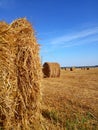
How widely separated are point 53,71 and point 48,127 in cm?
1940

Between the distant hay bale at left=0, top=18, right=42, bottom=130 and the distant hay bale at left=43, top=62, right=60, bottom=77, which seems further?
the distant hay bale at left=43, top=62, right=60, bottom=77

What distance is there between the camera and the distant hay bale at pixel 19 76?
5.75 m

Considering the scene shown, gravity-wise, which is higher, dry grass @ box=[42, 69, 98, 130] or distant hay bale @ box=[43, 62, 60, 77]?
distant hay bale @ box=[43, 62, 60, 77]

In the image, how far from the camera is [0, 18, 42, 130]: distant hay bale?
5.75 metres

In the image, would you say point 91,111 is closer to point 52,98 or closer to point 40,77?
point 40,77

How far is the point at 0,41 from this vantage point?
578 cm

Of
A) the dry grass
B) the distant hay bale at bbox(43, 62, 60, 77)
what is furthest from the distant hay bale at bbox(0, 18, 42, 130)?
the distant hay bale at bbox(43, 62, 60, 77)

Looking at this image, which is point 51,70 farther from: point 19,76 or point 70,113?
point 19,76

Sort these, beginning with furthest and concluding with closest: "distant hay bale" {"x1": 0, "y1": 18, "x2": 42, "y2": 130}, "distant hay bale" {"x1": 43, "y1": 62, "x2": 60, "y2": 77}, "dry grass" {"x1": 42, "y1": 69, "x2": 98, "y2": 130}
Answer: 1. "distant hay bale" {"x1": 43, "y1": 62, "x2": 60, "y2": 77}
2. "dry grass" {"x1": 42, "y1": 69, "x2": 98, "y2": 130}
3. "distant hay bale" {"x1": 0, "y1": 18, "x2": 42, "y2": 130}

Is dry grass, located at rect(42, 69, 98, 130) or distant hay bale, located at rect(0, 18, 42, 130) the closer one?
distant hay bale, located at rect(0, 18, 42, 130)

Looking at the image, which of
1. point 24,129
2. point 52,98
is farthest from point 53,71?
point 24,129

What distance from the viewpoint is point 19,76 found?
6.21m

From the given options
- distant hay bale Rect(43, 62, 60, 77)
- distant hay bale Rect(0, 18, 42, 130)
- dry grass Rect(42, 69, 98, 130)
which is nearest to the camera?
distant hay bale Rect(0, 18, 42, 130)

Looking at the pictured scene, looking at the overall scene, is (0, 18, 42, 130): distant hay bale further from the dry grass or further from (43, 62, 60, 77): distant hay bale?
(43, 62, 60, 77): distant hay bale
